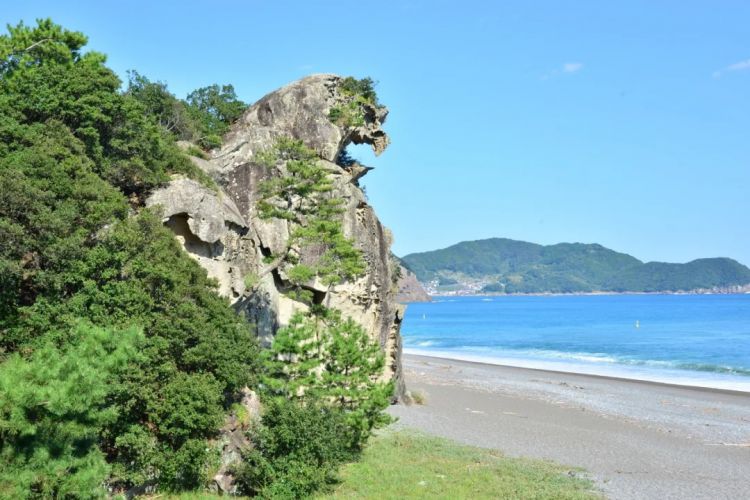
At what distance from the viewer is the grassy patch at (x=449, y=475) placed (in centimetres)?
1460

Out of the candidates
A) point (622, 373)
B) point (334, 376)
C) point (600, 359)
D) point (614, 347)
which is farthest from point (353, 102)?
point (614, 347)

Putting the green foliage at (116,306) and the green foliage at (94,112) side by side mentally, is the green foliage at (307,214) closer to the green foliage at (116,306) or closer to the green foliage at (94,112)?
the green foliage at (94,112)

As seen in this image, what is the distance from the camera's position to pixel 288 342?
16.4 meters

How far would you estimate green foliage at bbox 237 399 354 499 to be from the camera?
13648 millimetres

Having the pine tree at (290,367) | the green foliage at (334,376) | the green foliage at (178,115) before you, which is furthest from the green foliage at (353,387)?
the green foliage at (178,115)

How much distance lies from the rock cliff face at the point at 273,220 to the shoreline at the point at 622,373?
1860 centimetres

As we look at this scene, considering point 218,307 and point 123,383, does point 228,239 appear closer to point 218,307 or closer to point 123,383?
point 218,307

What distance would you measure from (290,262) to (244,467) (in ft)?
31.6

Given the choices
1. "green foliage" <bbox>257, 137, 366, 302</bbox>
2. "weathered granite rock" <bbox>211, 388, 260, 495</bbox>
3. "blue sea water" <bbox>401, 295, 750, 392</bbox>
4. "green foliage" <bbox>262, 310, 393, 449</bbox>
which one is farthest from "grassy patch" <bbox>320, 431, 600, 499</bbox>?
"blue sea water" <bbox>401, 295, 750, 392</bbox>

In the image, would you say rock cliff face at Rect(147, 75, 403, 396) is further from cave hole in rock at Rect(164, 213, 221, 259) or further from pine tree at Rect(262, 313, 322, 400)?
pine tree at Rect(262, 313, 322, 400)

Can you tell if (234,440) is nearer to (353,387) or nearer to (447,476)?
(353,387)

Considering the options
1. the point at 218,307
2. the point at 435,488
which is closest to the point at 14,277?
the point at 218,307

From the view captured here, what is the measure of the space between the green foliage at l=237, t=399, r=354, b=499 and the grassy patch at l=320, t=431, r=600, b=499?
2.25 ft

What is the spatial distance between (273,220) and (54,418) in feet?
46.4
